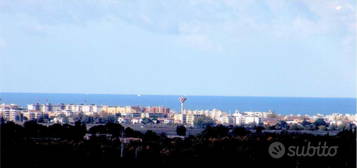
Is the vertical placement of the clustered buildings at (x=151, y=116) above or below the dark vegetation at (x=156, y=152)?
above

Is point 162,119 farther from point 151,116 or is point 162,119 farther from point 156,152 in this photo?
point 156,152

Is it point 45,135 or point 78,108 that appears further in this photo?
point 78,108

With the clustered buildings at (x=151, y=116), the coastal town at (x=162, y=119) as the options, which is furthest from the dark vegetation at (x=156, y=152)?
the clustered buildings at (x=151, y=116)

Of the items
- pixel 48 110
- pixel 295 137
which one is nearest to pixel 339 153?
pixel 295 137

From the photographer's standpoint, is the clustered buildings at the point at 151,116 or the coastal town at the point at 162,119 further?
the clustered buildings at the point at 151,116

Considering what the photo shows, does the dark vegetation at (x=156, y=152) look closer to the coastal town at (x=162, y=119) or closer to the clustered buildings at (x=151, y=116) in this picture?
the coastal town at (x=162, y=119)

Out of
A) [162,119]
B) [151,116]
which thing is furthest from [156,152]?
[151,116]

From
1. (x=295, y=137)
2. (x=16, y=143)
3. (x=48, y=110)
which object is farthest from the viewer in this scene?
(x=48, y=110)

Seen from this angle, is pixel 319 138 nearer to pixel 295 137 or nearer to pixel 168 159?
pixel 295 137
